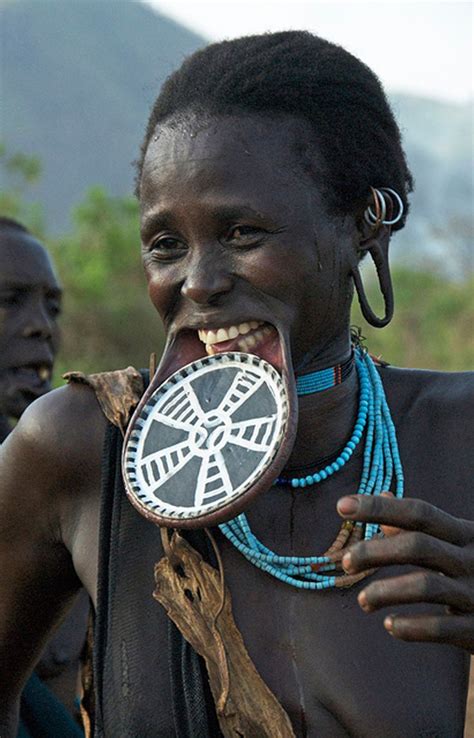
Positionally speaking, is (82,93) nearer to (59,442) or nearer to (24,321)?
(24,321)

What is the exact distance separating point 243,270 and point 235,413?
0.78ft

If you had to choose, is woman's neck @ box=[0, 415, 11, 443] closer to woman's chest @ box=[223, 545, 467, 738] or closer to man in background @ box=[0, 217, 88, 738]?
man in background @ box=[0, 217, 88, 738]

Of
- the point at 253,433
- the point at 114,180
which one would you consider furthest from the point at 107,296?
the point at 114,180

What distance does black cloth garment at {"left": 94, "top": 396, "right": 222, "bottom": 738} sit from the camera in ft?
6.66

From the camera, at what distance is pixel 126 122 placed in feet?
289

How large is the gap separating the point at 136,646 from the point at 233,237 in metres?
0.70

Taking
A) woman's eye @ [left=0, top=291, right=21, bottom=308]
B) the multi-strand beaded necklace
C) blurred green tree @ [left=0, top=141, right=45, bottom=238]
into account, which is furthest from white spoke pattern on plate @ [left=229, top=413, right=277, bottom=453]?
blurred green tree @ [left=0, top=141, right=45, bottom=238]

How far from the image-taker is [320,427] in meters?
2.33

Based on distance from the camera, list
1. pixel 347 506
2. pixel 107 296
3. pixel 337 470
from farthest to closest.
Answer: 1. pixel 107 296
2. pixel 337 470
3. pixel 347 506

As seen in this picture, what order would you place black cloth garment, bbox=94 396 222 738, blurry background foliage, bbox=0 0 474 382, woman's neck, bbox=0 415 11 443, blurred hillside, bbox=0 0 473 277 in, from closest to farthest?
black cloth garment, bbox=94 396 222 738 → woman's neck, bbox=0 415 11 443 → blurry background foliage, bbox=0 0 474 382 → blurred hillside, bbox=0 0 473 277

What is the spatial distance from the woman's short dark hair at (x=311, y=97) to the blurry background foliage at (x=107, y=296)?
12.4 meters

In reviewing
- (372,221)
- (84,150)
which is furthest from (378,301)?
(84,150)

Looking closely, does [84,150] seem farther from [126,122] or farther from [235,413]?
[235,413]

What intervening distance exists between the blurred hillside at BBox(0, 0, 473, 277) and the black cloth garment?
222 feet
